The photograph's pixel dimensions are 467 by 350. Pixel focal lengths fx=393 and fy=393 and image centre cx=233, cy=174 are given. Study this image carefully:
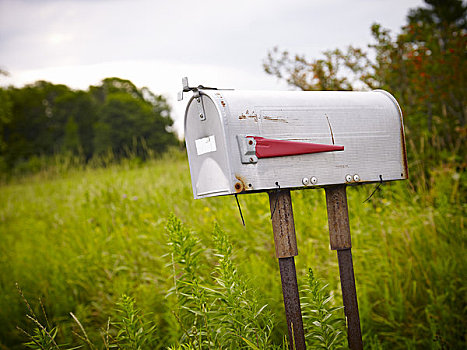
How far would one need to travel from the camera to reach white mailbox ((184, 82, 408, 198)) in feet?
4.24

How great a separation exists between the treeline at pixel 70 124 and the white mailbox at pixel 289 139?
1502 cm

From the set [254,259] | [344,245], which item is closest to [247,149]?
[344,245]

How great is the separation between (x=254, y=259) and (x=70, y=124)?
19.4m

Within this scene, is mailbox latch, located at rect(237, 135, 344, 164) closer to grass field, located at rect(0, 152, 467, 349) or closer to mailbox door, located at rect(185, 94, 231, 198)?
mailbox door, located at rect(185, 94, 231, 198)

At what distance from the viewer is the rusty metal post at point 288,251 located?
4.76ft

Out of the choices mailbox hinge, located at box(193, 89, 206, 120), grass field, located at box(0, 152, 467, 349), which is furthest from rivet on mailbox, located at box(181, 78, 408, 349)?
grass field, located at box(0, 152, 467, 349)

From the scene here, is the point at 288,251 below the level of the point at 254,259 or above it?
above

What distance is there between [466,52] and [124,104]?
60.1 ft

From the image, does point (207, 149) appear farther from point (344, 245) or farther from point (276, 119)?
point (344, 245)

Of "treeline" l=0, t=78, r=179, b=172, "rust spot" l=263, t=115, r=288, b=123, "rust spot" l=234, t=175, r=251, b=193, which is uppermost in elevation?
"treeline" l=0, t=78, r=179, b=172

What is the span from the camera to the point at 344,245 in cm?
155

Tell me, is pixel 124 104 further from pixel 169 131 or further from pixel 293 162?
pixel 293 162

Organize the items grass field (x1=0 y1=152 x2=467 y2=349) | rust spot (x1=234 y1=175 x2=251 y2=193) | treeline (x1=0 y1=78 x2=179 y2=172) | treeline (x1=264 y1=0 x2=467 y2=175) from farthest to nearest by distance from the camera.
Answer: treeline (x1=0 y1=78 x2=179 y2=172), treeline (x1=264 y1=0 x2=467 y2=175), grass field (x1=0 y1=152 x2=467 y2=349), rust spot (x1=234 y1=175 x2=251 y2=193)

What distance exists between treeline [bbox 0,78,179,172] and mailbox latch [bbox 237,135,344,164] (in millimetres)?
15146
